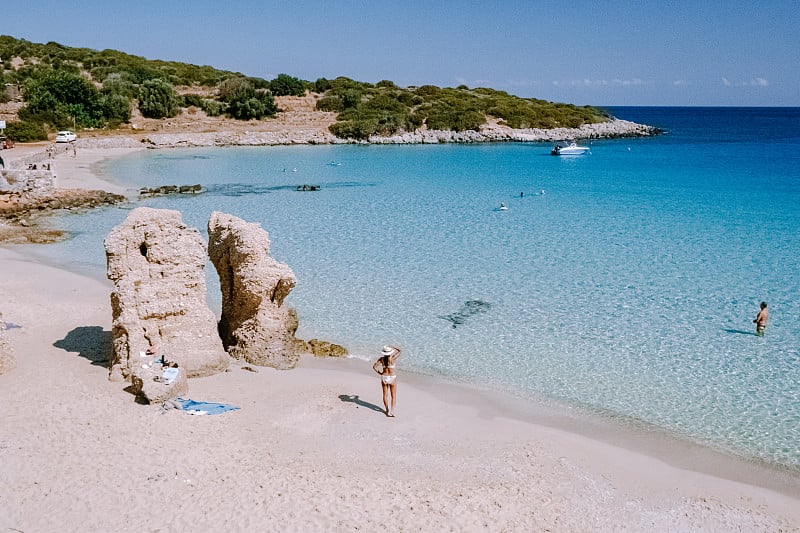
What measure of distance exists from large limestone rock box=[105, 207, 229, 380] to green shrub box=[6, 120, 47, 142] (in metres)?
51.6

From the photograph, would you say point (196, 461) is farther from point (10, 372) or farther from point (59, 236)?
point (59, 236)

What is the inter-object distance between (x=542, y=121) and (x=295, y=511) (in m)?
86.3

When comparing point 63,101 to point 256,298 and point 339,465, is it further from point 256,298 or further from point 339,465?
point 339,465

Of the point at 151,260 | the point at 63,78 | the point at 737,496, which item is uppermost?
the point at 63,78

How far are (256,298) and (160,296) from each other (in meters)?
1.89

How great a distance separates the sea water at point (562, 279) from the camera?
12.8m

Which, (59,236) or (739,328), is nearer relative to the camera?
(739,328)

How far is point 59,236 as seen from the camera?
1005 inches

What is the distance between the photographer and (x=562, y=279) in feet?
66.0

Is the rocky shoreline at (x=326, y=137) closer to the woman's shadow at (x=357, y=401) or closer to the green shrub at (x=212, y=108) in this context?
the green shrub at (x=212, y=108)

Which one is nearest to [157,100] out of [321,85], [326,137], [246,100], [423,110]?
[246,100]

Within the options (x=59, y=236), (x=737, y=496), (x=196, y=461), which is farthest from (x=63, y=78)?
(x=737, y=496)

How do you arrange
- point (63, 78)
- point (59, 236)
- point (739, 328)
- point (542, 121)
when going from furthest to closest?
point (542, 121) < point (63, 78) < point (59, 236) < point (739, 328)

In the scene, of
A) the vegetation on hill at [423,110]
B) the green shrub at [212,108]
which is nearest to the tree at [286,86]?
the vegetation on hill at [423,110]
